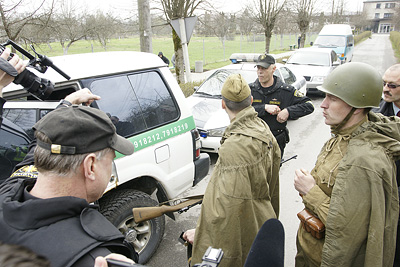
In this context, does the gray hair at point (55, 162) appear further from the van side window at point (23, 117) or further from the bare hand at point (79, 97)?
the van side window at point (23, 117)

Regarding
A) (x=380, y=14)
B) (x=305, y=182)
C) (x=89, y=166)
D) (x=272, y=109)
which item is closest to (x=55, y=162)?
(x=89, y=166)

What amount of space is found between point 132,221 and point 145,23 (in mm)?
5099

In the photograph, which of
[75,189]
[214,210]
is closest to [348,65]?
[214,210]

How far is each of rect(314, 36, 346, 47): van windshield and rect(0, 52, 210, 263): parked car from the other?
15.9 m

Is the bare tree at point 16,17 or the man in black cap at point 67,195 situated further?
the bare tree at point 16,17

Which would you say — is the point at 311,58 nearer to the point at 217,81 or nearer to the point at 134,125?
the point at 217,81

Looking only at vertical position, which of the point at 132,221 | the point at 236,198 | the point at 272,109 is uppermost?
the point at 272,109

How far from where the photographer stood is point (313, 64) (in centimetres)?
1123

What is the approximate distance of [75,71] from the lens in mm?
2477

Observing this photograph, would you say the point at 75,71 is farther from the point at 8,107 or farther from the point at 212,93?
the point at 212,93

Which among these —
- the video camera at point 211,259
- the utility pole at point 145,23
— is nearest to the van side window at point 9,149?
the video camera at point 211,259

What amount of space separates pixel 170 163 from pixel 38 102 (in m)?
1.42

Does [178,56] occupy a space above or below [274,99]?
above

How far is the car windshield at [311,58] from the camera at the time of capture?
36.8 ft
